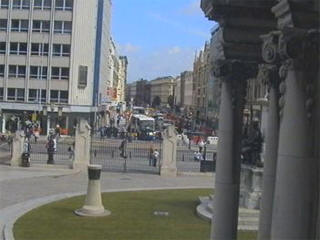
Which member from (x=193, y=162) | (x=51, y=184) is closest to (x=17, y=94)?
(x=193, y=162)

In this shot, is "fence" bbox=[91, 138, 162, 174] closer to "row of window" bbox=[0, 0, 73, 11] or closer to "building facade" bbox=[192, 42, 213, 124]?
"row of window" bbox=[0, 0, 73, 11]

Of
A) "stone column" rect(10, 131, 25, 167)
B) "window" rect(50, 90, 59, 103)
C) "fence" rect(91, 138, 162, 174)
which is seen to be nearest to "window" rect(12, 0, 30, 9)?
"window" rect(50, 90, 59, 103)

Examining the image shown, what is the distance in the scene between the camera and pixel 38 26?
7644 centimetres

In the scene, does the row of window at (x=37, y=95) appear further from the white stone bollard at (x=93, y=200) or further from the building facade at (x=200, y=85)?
the building facade at (x=200, y=85)

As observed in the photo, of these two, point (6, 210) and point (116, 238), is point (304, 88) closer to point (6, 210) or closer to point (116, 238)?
point (116, 238)

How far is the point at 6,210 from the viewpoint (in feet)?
66.9

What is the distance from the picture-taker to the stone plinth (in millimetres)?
19297

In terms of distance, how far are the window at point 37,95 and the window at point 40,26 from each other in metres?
7.17

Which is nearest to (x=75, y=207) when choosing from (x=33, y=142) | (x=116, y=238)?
(x=116, y=238)

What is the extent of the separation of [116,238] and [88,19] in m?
63.4

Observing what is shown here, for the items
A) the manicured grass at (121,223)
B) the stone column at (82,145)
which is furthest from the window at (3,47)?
the manicured grass at (121,223)

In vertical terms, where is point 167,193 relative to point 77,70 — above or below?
below

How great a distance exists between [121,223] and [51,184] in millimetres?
11290

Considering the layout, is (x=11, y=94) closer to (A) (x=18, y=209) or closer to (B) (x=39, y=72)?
(B) (x=39, y=72)
